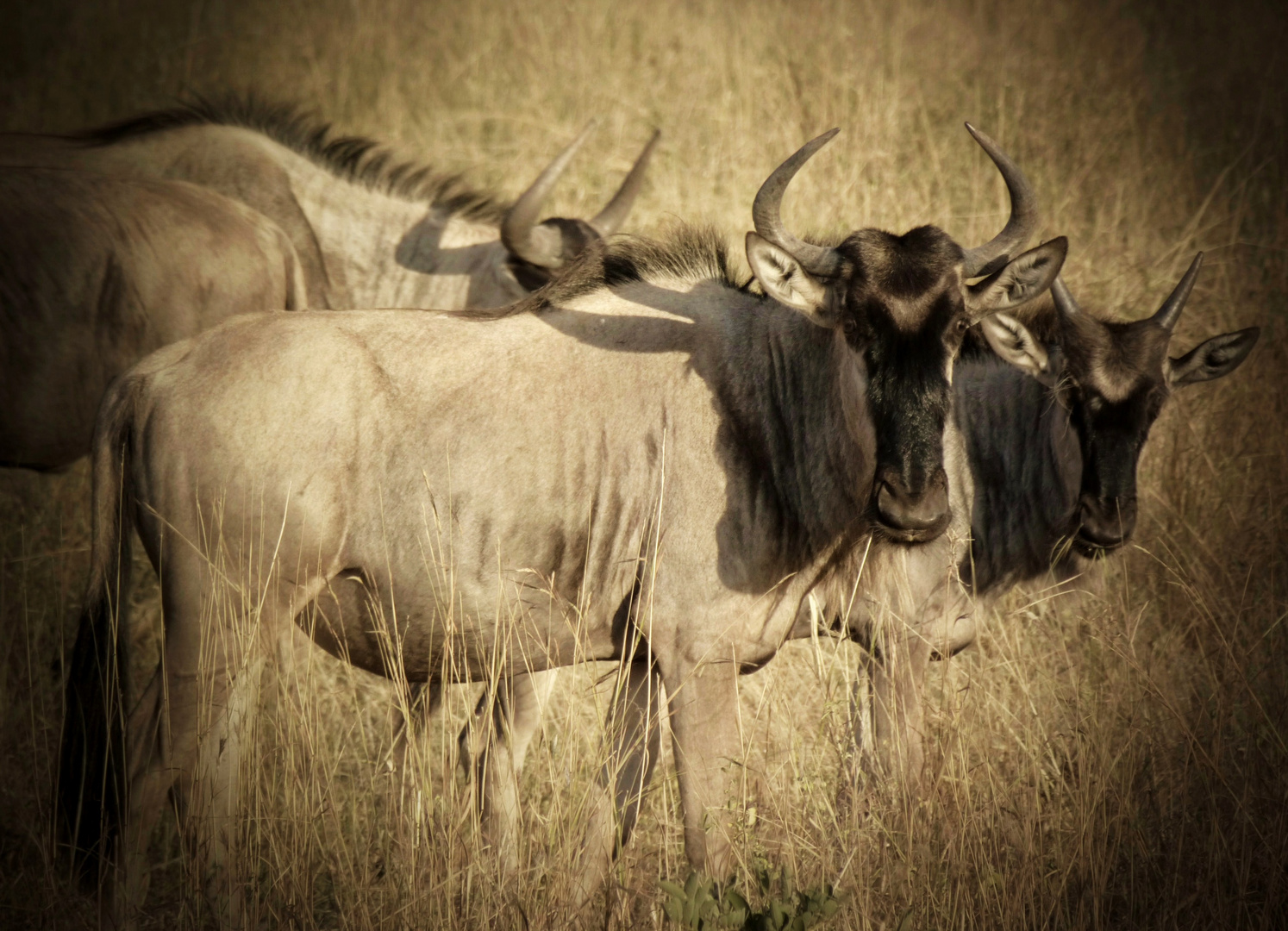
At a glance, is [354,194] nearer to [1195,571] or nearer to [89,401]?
[89,401]

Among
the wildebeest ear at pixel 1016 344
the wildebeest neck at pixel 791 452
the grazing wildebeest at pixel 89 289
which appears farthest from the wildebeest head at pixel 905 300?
the grazing wildebeest at pixel 89 289

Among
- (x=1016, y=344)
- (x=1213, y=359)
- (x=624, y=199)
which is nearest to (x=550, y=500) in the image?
(x=1016, y=344)

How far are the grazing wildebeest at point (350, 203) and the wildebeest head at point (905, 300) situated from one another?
10.2ft

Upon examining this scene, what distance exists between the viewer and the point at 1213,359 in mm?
5051

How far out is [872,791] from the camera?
12.3ft

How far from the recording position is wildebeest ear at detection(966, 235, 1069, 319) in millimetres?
3750

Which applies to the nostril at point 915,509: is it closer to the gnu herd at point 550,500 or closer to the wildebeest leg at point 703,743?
the gnu herd at point 550,500

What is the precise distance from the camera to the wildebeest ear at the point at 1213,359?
4910 mm

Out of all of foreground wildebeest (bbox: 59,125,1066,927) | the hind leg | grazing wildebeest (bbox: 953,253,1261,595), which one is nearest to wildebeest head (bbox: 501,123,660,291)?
grazing wildebeest (bbox: 953,253,1261,595)

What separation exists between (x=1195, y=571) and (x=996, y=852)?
250cm

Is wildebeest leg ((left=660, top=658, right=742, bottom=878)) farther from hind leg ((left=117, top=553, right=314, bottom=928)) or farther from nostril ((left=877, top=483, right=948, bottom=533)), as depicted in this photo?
hind leg ((left=117, top=553, right=314, bottom=928))

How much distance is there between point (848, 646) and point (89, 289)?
3604 mm

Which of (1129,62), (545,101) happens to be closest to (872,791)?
(545,101)

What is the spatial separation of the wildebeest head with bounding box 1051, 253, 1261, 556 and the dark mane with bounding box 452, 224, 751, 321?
57.7 inches
